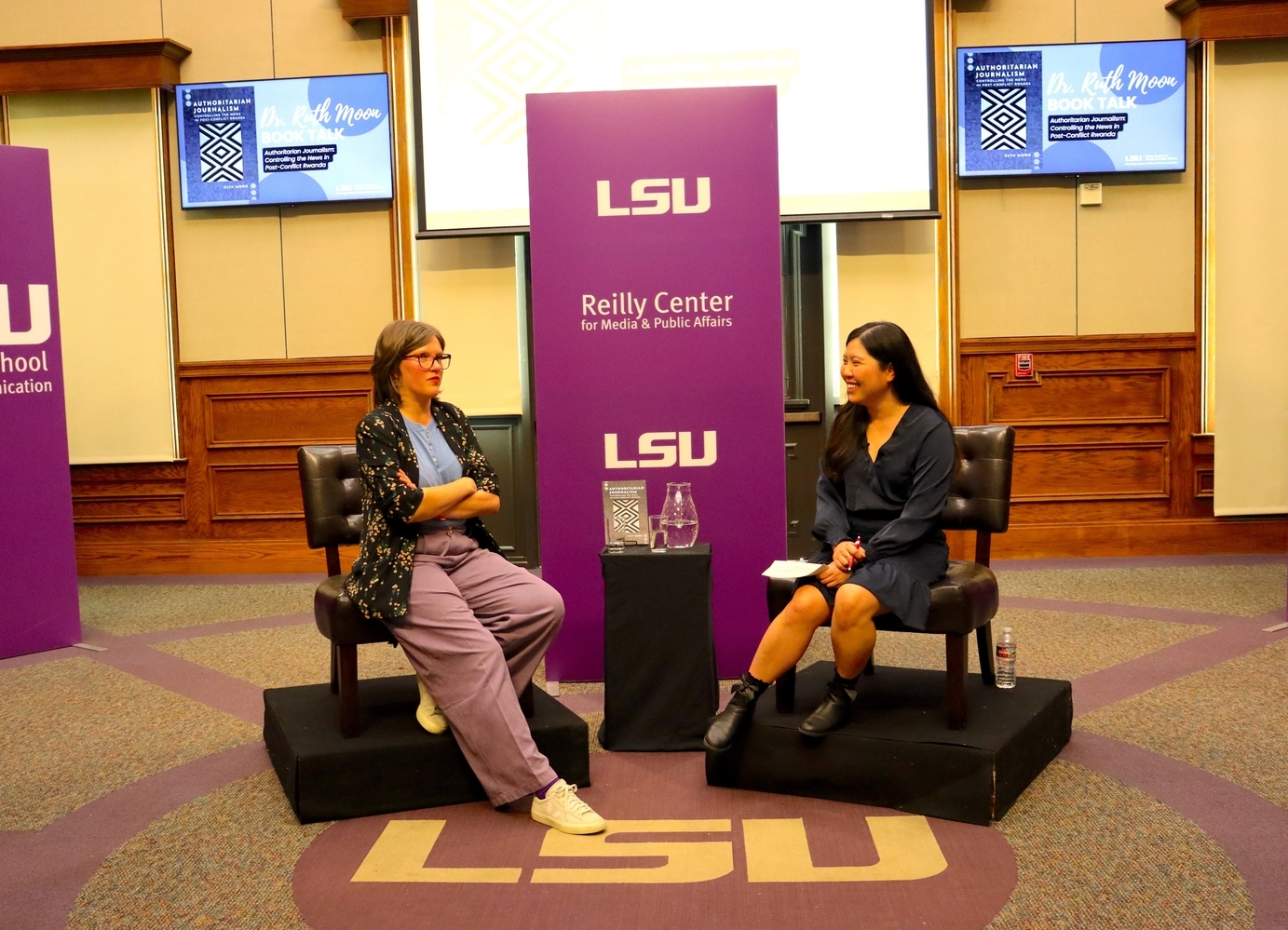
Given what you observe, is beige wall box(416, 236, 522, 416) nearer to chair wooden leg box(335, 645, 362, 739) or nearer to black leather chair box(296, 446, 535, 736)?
black leather chair box(296, 446, 535, 736)

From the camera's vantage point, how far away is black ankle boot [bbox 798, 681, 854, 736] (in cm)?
284

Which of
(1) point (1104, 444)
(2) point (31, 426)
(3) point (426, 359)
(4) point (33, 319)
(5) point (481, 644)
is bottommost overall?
→ (5) point (481, 644)

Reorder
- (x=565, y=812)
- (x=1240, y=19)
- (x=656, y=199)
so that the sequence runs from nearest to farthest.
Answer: (x=565, y=812), (x=656, y=199), (x=1240, y=19)

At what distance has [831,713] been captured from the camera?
9.35 feet

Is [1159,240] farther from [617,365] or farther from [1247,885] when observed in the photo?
[1247,885]

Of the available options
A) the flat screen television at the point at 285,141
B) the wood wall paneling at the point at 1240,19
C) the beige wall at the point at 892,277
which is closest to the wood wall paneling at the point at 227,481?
the flat screen television at the point at 285,141

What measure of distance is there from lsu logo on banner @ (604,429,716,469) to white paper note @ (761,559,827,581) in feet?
2.80

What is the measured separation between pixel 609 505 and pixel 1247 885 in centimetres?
199

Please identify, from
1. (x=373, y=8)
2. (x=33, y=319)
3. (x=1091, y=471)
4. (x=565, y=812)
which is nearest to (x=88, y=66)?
(x=373, y=8)

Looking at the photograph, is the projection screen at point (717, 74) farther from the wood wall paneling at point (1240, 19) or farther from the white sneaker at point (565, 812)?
the white sneaker at point (565, 812)

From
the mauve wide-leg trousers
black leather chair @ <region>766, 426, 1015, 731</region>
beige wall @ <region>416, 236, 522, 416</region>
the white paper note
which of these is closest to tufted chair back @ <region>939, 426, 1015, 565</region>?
black leather chair @ <region>766, 426, 1015, 731</region>

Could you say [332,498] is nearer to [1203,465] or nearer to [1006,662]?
[1006,662]

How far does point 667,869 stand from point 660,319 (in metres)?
1.98

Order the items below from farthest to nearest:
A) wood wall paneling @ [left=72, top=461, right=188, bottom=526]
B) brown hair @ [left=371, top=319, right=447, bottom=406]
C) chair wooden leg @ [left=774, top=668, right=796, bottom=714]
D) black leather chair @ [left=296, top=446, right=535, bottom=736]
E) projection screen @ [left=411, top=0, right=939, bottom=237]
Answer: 1. wood wall paneling @ [left=72, top=461, right=188, bottom=526]
2. projection screen @ [left=411, top=0, right=939, bottom=237]
3. black leather chair @ [left=296, top=446, right=535, bottom=736]
4. brown hair @ [left=371, top=319, right=447, bottom=406]
5. chair wooden leg @ [left=774, top=668, right=796, bottom=714]
